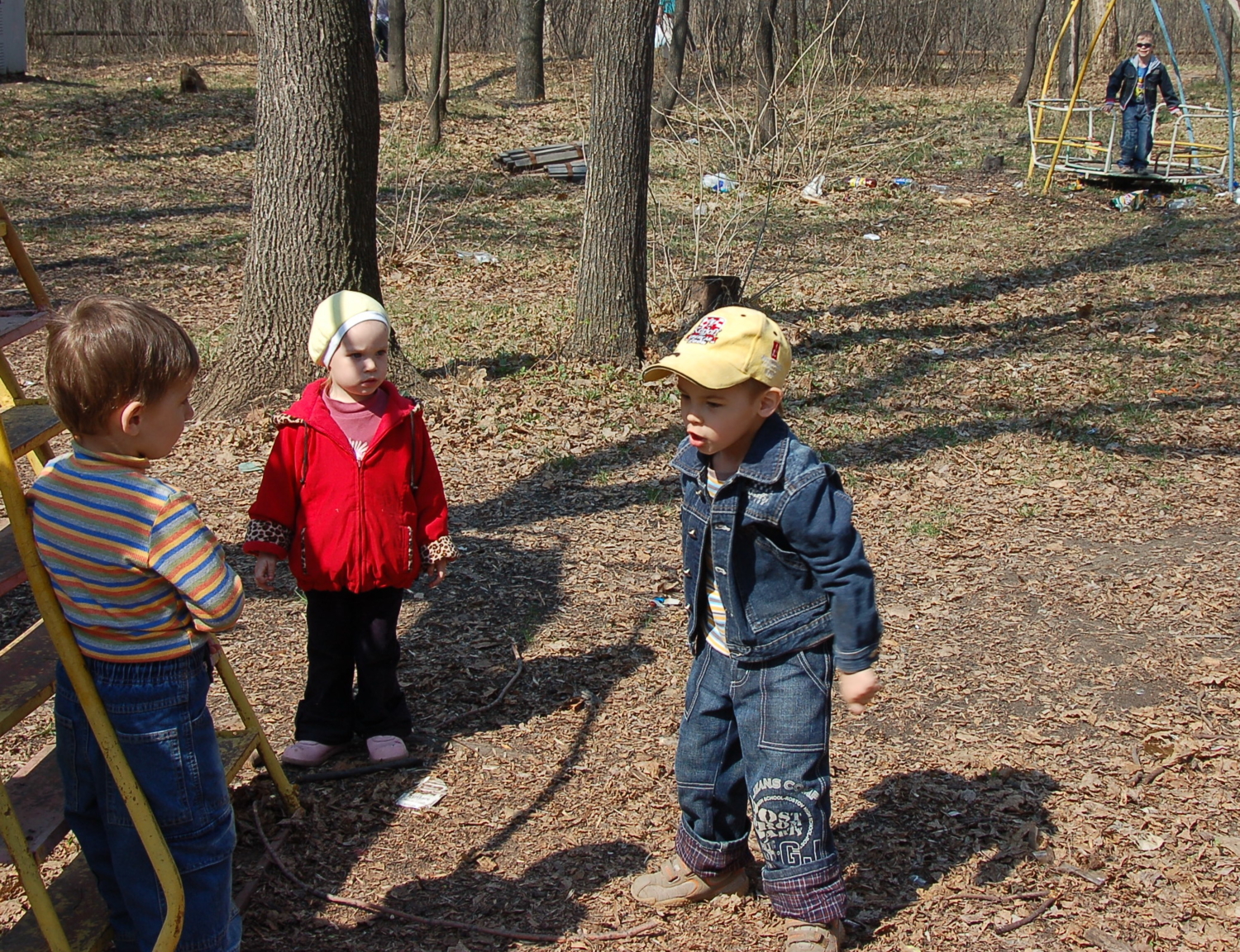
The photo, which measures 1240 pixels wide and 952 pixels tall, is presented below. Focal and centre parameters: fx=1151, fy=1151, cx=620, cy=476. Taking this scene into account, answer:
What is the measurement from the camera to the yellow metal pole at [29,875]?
2387 mm

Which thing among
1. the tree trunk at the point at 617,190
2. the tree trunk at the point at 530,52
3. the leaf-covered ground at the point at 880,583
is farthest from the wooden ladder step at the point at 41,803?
the tree trunk at the point at 530,52

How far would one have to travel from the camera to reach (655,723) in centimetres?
424

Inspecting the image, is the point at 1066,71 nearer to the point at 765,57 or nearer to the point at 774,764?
the point at 765,57

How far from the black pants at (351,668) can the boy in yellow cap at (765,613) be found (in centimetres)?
118

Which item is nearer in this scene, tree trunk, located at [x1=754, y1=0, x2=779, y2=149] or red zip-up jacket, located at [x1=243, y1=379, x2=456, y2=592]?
red zip-up jacket, located at [x1=243, y1=379, x2=456, y2=592]

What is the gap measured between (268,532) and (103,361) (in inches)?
50.8

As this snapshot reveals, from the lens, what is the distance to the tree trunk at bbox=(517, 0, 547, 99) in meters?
21.8

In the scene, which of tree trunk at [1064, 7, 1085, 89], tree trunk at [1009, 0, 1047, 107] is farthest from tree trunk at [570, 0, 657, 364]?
tree trunk at [1009, 0, 1047, 107]

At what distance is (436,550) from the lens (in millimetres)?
3623

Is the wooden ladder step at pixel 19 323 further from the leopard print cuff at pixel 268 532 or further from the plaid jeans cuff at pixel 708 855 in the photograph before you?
the plaid jeans cuff at pixel 708 855

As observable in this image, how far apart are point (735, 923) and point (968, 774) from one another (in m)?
1.14

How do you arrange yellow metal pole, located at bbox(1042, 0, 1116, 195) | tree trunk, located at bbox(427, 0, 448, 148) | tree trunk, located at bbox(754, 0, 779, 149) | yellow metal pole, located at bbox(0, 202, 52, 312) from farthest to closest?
tree trunk, located at bbox(427, 0, 448, 148) < tree trunk, located at bbox(754, 0, 779, 149) < yellow metal pole, located at bbox(1042, 0, 1116, 195) < yellow metal pole, located at bbox(0, 202, 52, 312)

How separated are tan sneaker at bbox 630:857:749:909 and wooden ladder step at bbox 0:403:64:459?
1987 millimetres

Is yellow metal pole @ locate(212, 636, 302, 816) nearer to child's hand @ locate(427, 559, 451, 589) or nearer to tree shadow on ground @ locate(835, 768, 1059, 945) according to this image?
child's hand @ locate(427, 559, 451, 589)
